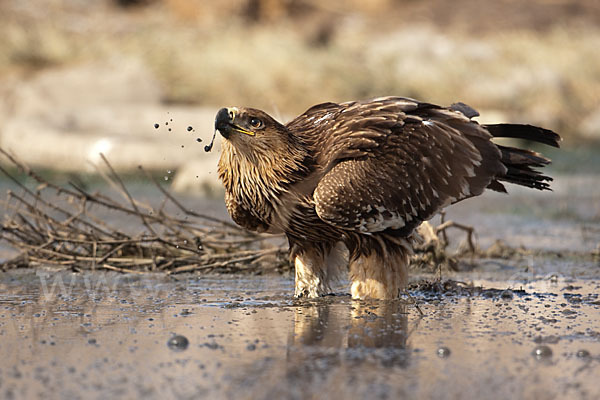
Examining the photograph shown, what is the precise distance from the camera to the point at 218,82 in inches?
656

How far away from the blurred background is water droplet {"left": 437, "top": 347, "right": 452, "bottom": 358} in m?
6.69

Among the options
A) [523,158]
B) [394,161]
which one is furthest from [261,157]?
[523,158]

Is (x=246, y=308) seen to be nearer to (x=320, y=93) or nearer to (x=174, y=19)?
(x=320, y=93)

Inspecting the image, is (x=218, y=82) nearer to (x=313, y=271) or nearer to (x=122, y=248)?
(x=122, y=248)

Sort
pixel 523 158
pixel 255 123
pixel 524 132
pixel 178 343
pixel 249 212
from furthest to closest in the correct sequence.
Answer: pixel 524 132 → pixel 523 158 → pixel 249 212 → pixel 255 123 → pixel 178 343

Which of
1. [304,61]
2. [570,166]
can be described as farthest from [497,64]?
[570,166]

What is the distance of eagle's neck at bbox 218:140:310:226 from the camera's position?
5.09m

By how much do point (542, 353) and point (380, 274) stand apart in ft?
4.87

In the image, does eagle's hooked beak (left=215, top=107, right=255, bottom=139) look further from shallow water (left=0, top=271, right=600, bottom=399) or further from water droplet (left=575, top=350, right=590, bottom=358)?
water droplet (left=575, top=350, right=590, bottom=358)

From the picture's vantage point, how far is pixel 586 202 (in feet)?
32.5

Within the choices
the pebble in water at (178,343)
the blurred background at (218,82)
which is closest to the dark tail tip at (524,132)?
the pebble in water at (178,343)

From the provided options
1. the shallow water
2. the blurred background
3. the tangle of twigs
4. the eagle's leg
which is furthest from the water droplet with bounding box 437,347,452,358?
the blurred background

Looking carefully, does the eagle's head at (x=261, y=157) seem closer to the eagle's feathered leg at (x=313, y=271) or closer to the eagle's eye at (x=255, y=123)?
the eagle's eye at (x=255, y=123)

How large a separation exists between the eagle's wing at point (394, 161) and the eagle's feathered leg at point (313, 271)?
0.44 metres
